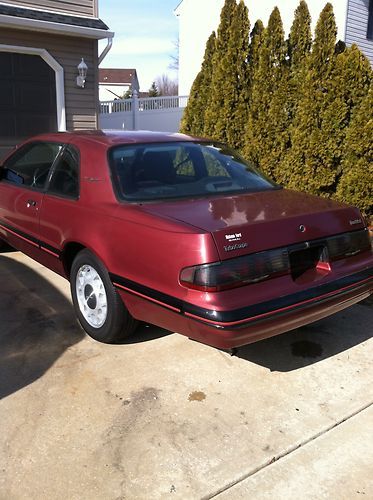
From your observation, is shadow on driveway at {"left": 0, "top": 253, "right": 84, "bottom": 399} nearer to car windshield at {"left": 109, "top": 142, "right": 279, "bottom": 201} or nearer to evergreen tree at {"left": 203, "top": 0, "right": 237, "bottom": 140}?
car windshield at {"left": 109, "top": 142, "right": 279, "bottom": 201}

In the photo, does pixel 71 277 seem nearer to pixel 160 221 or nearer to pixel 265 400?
pixel 160 221

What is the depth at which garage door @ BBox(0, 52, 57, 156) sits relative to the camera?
34.7 ft

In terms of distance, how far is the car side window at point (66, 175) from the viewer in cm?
367

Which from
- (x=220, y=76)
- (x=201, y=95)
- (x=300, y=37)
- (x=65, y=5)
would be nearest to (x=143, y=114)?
(x=65, y=5)

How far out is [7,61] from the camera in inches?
411

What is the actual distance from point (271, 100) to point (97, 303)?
4.88 m

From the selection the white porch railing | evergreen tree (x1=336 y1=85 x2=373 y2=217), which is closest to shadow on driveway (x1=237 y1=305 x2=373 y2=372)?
evergreen tree (x1=336 y1=85 x2=373 y2=217)

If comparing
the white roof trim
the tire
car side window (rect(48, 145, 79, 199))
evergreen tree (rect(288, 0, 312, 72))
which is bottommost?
the tire

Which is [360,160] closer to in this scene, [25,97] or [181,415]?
[181,415]

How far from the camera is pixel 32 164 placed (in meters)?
4.50

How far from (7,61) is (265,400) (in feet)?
33.0

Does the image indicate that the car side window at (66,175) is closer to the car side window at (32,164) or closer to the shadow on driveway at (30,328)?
the car side window at (32,164)

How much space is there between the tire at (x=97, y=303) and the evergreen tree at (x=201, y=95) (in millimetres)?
5479

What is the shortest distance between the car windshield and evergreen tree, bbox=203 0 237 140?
12.8 feet
